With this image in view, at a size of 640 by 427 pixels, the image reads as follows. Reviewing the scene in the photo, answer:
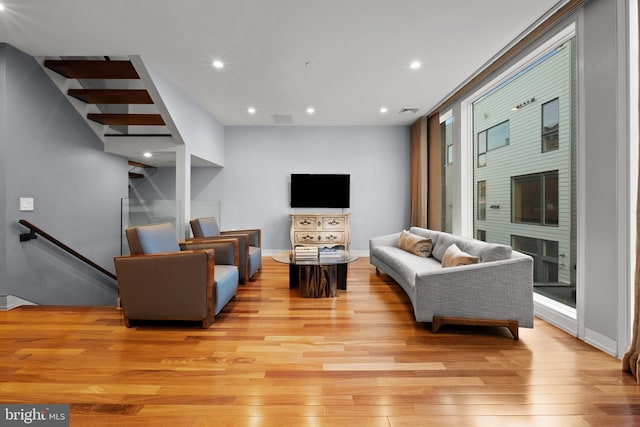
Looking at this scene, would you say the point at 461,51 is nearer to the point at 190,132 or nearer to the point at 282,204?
the point at 190,132

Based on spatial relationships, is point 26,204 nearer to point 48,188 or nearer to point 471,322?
point 48,188

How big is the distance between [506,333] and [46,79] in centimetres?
534

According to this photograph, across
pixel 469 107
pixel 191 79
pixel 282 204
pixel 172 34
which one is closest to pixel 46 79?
pixel 191 79

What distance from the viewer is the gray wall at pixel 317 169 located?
618 cm

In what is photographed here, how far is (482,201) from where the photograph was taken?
4215 millimetres

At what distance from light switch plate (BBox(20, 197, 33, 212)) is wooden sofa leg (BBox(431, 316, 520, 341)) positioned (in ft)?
13.7

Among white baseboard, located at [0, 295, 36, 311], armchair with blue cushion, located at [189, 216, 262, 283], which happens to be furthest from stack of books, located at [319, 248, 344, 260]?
white baseboard, located at [0, 295, 36, 311]

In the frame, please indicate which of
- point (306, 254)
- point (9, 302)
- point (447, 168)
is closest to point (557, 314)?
point (306, 254)

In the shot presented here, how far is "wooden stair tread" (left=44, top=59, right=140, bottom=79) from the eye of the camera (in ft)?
11.0

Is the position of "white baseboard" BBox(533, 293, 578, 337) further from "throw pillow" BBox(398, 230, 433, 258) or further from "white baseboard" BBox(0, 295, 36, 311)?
"white baseboard" BBox(0, 295, 36, 311)

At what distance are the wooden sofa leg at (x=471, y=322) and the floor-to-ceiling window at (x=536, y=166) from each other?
85 centimetres

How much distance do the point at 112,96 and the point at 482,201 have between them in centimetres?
506

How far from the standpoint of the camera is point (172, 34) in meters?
2.80

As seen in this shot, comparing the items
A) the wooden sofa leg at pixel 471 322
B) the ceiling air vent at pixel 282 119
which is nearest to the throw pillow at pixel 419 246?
the wooden sofa leg at pixel 471 322
